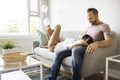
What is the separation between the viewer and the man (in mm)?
1782

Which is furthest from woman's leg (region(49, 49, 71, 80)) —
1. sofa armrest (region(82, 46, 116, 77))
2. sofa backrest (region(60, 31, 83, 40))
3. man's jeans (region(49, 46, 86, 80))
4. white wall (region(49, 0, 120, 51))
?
white wall (region(49, 0, 120, 51))

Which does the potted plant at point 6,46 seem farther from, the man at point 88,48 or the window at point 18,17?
the window at point 18,17

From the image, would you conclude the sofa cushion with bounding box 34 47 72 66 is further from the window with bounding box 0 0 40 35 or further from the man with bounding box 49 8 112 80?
the window with bounding box 0 0 40 35

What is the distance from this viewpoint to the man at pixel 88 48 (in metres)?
1.78

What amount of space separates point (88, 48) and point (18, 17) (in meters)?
2.79

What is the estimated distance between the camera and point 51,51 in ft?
8.13

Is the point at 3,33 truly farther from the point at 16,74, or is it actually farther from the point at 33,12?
the point at 16,74

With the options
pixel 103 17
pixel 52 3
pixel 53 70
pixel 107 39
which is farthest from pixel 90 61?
pixel 52 3

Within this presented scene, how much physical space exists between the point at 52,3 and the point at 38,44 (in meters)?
1.44

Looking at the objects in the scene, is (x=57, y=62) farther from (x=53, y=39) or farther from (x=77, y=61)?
(x=53, y=39)

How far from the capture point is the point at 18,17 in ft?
13.1

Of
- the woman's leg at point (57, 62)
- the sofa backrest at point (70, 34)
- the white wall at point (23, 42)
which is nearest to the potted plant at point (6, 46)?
the woman's leg at point (57, 62)

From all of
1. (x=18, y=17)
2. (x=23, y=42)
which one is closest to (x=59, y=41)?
(x=23, y=42)

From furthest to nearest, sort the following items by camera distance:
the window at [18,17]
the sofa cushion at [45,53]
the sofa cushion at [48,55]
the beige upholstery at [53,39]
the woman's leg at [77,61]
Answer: the window at [18,17] → the beige upholstery at [53,39] → the sofa cushion at [45,53] → the sofa cushion at [48,55] → the woman's leg at [77,61]
